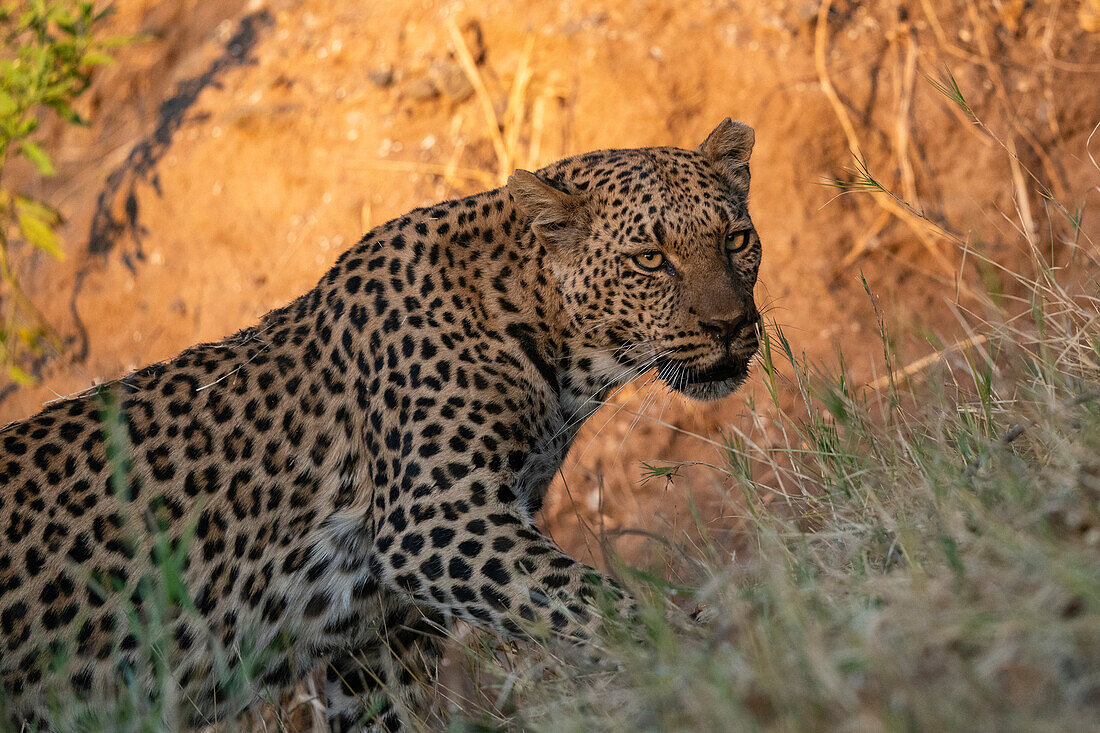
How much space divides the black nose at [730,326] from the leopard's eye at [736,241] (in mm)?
385

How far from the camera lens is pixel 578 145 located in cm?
948

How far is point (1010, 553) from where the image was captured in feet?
6.77

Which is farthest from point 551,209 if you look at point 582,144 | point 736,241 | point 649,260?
point 582,144

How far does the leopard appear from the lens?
3930 mm

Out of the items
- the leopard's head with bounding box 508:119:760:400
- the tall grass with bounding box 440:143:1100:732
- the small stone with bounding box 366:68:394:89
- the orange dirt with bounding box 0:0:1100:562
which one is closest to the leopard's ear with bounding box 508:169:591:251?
the leopard's head with bounding box 508:119:760:400

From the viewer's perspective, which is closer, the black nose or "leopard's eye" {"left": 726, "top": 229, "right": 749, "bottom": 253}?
the black nose

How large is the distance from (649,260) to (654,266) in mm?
38

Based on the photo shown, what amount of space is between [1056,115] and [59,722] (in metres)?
9.64

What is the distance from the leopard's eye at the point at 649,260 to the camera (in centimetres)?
427

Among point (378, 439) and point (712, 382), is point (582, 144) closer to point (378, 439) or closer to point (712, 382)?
point (712, 382)

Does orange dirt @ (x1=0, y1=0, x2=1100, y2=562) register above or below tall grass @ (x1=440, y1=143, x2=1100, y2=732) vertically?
below

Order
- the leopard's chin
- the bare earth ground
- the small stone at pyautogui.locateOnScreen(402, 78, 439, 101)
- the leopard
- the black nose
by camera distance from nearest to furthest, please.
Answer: the leopard
the black nose
the leopard's chin
the bare earth ground
the small stone at pyautogui.locateOnScreen(402, 78, 439, 101)

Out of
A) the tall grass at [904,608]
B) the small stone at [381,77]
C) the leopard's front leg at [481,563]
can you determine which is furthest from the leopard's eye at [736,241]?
the small stone at [381,77]

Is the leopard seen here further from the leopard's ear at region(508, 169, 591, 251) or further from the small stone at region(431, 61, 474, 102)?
the small stone at region(431, 61, 474, 102)
